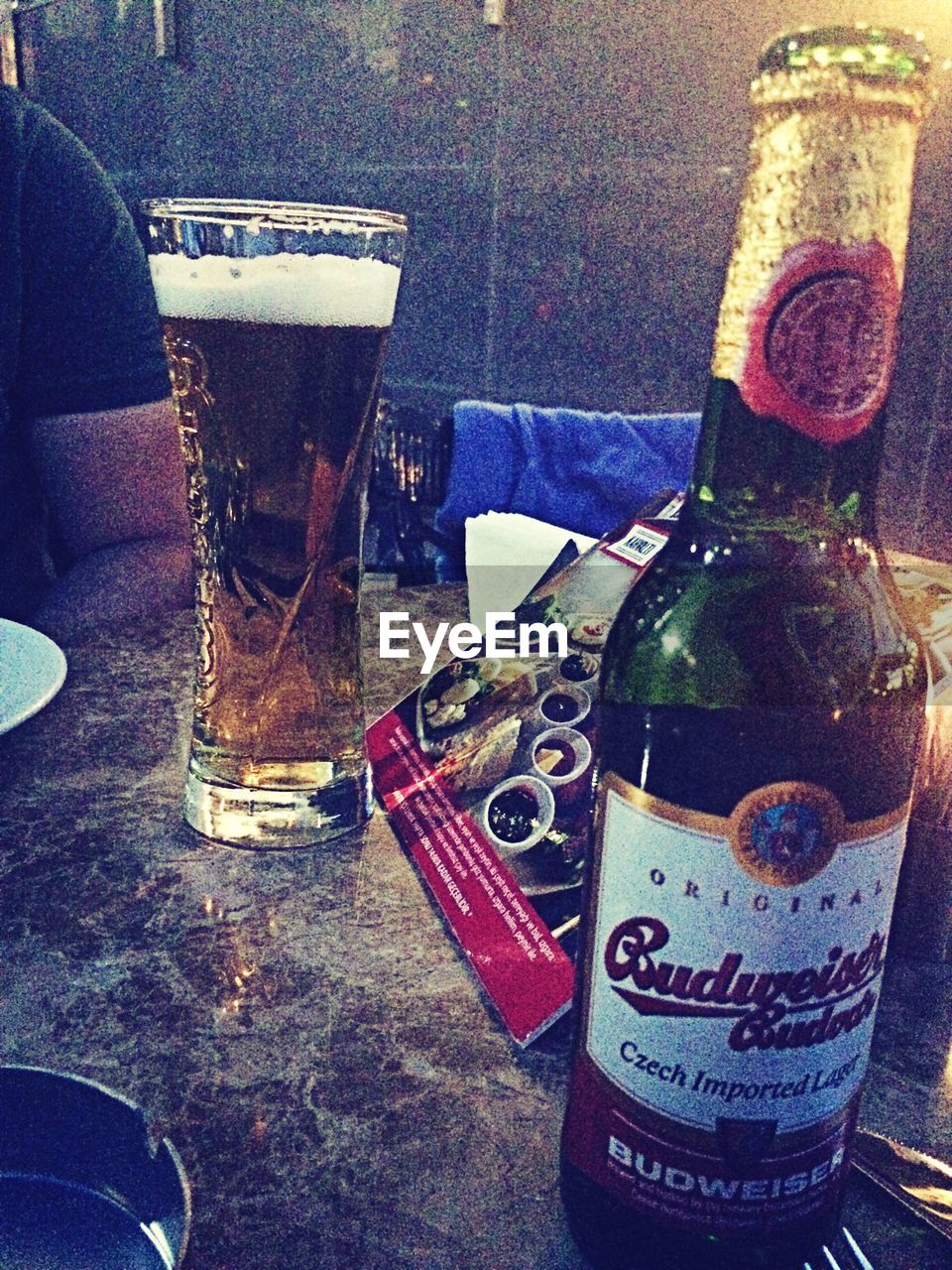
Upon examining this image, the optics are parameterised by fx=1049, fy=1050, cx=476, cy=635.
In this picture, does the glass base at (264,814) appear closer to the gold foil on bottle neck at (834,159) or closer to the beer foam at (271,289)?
the beer foam at (271,289)

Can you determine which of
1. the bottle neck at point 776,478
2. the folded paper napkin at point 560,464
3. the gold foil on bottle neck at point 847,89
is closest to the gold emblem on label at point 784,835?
the bottle neck at point 776,478

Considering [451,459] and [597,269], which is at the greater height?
[597,269]

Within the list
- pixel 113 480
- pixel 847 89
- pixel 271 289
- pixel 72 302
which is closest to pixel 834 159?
pixel 847 89

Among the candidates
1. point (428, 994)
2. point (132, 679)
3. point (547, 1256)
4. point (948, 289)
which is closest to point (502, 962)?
point (428, 994)

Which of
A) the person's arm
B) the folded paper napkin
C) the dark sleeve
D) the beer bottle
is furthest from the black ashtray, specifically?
the folded paper napkin

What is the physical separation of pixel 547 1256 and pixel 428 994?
0.16m

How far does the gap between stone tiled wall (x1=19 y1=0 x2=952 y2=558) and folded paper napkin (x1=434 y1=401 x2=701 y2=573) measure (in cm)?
89

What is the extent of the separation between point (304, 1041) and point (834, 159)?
447mm

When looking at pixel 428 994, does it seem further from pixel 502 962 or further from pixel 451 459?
pixel 451 459

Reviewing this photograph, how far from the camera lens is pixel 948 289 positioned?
247 cm

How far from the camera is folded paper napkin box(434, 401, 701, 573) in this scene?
6.63 ft

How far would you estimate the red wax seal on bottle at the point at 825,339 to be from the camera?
0.39m

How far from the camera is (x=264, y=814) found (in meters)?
0.70

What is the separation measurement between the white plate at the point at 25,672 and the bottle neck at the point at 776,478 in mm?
513
